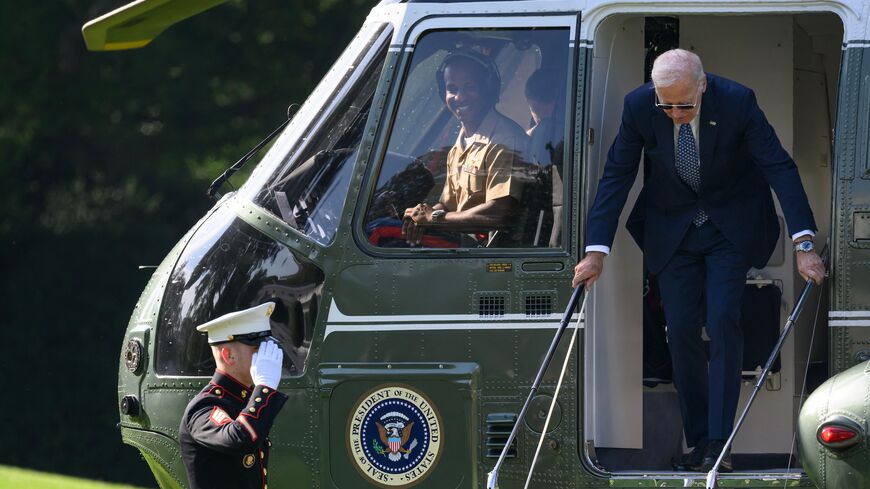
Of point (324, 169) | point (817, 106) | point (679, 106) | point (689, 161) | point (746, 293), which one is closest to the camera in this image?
point (679, 106)

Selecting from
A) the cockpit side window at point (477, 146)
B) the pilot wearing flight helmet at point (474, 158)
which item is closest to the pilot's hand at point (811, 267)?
the cockpit side window at point (477, 146)

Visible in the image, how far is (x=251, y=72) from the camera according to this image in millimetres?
17625

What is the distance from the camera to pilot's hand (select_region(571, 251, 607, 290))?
5961mm

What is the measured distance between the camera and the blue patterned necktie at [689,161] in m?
6.18

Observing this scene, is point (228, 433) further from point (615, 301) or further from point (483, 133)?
point (615, 301)

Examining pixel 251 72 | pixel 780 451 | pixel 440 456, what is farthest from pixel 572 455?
pixel 251 72

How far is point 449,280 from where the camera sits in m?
6.13

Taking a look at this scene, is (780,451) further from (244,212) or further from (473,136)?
(244,212)

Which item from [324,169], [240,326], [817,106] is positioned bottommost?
[240,326]

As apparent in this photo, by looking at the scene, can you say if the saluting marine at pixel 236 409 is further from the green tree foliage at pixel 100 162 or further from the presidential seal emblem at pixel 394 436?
the green tree foliage at pixel 100 162

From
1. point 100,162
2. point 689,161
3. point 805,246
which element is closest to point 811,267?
point 805,246

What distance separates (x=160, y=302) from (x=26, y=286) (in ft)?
41.3

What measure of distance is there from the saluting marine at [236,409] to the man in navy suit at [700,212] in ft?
4.42

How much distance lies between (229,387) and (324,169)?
4.20 ft
